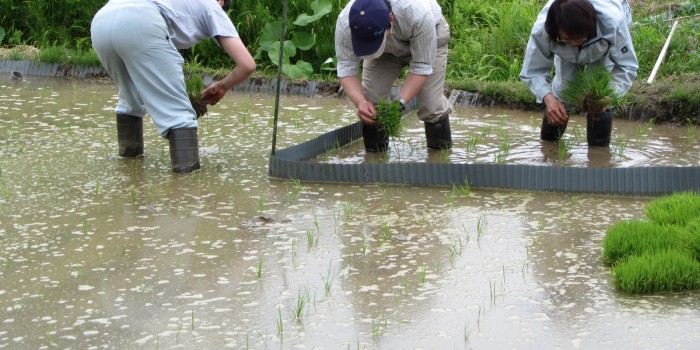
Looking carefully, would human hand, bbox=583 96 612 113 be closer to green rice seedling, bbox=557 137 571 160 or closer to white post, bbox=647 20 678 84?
green rice seedling, bbox=557 137 571 160

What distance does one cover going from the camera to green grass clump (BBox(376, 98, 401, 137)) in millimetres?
5488

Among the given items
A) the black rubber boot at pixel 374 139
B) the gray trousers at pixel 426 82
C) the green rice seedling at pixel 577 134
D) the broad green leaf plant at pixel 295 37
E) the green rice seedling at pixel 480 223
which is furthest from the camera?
the broad green leaf plant at pixel 295 37

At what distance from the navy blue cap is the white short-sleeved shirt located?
0.70m

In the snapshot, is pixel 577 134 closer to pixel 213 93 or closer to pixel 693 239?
pixel 213 93

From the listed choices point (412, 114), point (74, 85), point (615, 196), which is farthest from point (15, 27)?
point (615, 196)

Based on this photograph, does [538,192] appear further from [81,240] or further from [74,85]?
[74,85]

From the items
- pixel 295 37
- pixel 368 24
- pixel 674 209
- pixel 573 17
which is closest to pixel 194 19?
pixel 368 24

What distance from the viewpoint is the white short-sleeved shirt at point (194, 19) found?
5.41 metres

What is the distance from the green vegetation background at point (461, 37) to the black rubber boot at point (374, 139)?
5.45ft

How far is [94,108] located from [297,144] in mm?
2144

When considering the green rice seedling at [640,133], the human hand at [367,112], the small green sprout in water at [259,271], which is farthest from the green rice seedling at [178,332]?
the green rice seedling at [640,133]

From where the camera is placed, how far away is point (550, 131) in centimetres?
617

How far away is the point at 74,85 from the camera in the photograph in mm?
8391

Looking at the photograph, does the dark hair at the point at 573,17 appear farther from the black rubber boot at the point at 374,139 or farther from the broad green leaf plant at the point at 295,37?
the broad green leaf plant at the point at 295,37
